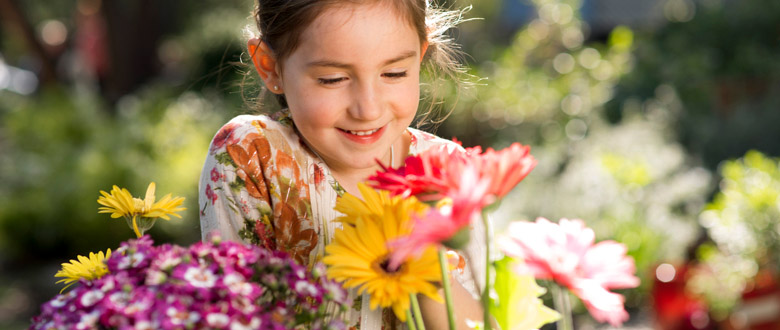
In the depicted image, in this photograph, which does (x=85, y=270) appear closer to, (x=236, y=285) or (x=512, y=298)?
(x=236, y=285)

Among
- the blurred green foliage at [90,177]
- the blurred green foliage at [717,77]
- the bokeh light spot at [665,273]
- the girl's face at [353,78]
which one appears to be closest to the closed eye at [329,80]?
the girl's face at [353,78]

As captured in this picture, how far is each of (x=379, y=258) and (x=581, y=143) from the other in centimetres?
455

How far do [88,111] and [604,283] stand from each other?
7.40m

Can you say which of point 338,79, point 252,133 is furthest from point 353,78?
point 252,133

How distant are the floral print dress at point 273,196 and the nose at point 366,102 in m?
0.20

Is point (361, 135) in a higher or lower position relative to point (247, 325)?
higher

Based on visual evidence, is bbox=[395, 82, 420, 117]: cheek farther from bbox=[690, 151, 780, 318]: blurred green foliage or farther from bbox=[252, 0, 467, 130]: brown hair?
bbox=[690, 151, 780, 318]: blurred green foliage

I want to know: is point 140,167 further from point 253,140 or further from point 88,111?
point 253,140

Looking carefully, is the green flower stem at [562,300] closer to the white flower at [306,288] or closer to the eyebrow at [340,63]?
the white flower at [306,288]

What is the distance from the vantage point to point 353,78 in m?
1.20

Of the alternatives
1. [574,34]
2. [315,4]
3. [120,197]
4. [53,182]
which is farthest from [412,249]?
[574,34]

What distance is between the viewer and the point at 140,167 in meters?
5.45

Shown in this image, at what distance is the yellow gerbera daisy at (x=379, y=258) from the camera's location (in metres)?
0.86

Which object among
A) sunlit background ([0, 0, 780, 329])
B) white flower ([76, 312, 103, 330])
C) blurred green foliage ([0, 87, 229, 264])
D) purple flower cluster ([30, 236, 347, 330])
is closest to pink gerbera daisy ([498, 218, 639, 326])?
purple flower cluster ([30, 236, 347, 330])
